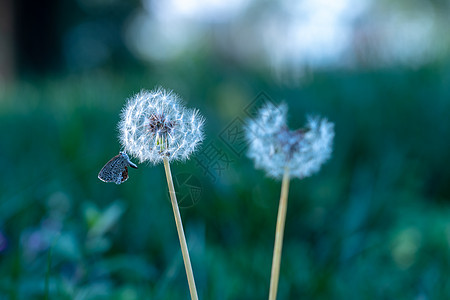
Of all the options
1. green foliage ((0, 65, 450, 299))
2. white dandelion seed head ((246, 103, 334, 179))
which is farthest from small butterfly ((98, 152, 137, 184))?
white dandelion seed head ((246, 103, 334, 179))

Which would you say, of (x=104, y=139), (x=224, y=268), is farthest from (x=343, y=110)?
(x=224, y=268)

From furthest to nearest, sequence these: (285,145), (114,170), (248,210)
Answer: (248,210)
(285,145)
(114,170)

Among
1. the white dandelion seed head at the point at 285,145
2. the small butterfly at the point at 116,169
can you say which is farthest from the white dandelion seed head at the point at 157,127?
the white dandelion seed head at the point at 285,145

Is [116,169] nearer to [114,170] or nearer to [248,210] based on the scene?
[114,170]

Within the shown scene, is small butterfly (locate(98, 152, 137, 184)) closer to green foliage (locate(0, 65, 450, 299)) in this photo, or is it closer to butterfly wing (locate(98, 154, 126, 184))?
butterfly wing (locate(98, 154, 126, 184))

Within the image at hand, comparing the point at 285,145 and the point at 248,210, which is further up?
the point at 248,210

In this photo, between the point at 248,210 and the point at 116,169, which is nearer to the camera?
the point at 116,169

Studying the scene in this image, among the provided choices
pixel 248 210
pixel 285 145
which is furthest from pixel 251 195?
pixel 285 145
